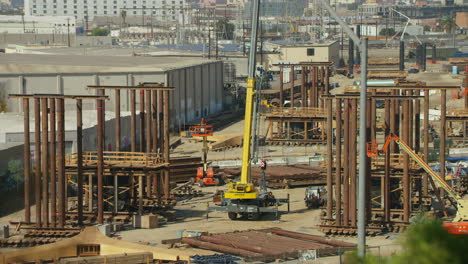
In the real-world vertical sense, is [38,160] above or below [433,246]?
below

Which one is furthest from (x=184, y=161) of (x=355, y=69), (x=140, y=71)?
(x=355, y=69)

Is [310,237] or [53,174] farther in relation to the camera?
[53,174]

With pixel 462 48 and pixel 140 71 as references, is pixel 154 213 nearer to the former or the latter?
pixel 140 71

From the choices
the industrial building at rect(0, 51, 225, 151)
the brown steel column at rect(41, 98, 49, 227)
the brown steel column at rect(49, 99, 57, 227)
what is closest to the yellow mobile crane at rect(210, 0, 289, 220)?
the brown steel column at rect(49, 99, 57, 227)

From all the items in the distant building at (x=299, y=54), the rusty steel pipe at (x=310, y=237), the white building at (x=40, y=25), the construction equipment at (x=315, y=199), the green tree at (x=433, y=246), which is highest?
the green tree at (x=433, y=246)

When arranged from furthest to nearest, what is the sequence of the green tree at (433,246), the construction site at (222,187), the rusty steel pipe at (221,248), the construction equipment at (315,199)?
1. the construction equipment at (315,199)
2. the construction site at (222,187)
3. the rusty steel pipe at (221,248)
4. the green tree at (433,246)

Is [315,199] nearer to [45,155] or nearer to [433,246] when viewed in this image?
[45,155]

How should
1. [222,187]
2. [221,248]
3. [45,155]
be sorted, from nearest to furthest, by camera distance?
[221,248]
[45,155]
[222,187]

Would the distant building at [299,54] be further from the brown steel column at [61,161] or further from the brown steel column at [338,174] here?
the brown steel column at [61,161]

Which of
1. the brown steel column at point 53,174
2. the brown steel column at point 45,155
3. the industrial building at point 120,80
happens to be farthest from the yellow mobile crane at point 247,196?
the industrial building at point 120,80

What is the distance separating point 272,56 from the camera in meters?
109

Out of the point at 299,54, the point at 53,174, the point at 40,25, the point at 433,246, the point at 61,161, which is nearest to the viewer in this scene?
the point at 433,246

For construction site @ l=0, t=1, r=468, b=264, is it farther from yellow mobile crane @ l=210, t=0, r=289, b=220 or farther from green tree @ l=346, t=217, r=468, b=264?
green tree @ l=346, t=217, r=468, b=264

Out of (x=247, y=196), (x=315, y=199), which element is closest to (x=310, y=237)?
(x=247, y=196)
